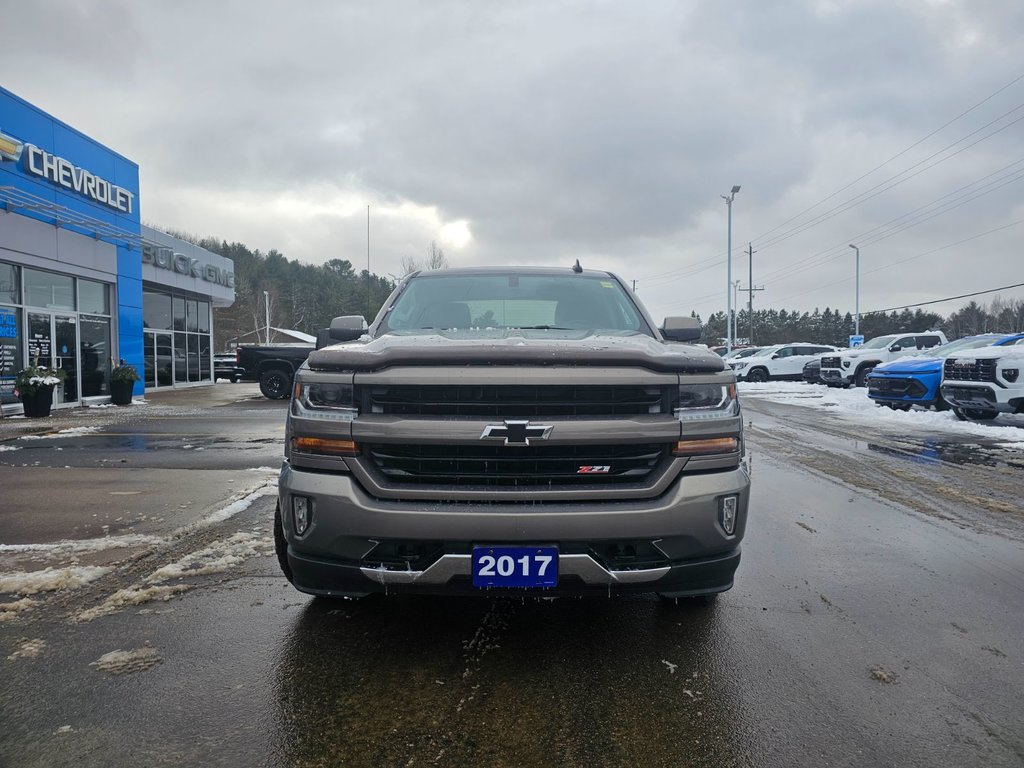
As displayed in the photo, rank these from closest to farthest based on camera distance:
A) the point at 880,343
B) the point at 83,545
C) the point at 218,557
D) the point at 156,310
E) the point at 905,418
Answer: the point at 218,557 < the point at 83,545 < the point at 905,418 < the point at 156,310 < the point at 880,343

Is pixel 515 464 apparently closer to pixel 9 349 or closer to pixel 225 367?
pixel 9 349

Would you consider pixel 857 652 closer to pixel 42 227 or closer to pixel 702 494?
pixel 702 494

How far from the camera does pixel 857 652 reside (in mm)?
2846

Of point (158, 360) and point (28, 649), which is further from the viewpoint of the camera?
point (158, 360)

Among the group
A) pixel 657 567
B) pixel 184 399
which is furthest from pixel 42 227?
pixel 657 567

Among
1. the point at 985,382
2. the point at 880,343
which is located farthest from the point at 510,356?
the point at 880,343

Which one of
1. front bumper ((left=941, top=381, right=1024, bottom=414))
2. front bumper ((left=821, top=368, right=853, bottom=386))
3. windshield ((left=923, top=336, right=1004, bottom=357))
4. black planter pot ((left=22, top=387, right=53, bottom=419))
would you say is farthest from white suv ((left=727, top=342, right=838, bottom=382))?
black planter pot ((left=22, top=387, right=53, bottom=419))

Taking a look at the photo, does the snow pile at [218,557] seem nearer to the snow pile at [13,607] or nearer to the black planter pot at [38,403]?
the snow pile at [13,607]

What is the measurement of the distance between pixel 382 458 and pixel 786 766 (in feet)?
5.82

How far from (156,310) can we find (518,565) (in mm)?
23439

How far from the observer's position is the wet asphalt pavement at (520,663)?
217 centimetres

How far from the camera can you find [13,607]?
3248mm

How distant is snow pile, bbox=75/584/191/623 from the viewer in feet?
10.4

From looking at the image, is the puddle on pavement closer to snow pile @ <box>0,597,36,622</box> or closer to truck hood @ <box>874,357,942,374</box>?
truck hood @ <box>874,357,942,374</box>
